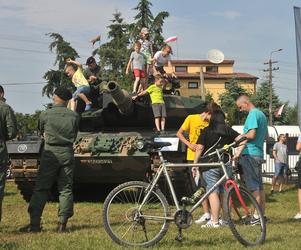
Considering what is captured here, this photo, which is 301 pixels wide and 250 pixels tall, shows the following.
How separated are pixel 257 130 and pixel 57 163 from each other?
2795mm

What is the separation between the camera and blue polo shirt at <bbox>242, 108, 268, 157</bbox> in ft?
26.9

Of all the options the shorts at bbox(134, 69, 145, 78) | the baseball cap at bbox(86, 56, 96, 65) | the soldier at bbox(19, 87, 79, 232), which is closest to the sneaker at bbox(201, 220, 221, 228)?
the soldier at bbox(19, 87, 79, 232)

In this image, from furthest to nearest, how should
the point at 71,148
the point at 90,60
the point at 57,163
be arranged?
1. the point at 90,60
2. the point at 71,148
3. the point at 57,163

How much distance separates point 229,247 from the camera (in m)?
6.40

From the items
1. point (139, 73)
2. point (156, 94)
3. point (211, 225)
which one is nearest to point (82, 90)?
point (156, 94)

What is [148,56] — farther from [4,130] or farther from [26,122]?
[26,122]

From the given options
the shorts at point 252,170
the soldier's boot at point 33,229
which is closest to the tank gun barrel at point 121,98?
the shorts at point 252,170

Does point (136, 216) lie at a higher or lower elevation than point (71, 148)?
lower

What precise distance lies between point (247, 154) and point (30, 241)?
128 inches

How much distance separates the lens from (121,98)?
11500 mm

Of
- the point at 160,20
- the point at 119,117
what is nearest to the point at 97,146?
the point at 119,117

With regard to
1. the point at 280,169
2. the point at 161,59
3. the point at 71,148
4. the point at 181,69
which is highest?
the point at 181,69

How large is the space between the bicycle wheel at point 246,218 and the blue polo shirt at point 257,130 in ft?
5.48

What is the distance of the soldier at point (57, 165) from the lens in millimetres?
7621
